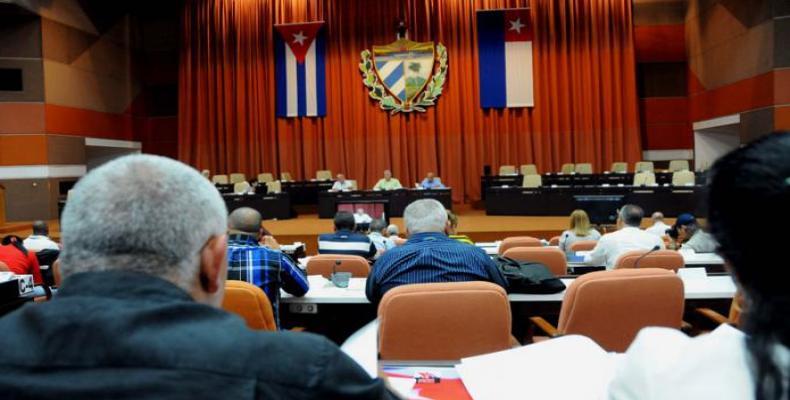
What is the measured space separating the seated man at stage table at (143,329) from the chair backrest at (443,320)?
4.21 feet

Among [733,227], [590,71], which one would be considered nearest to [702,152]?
[590,71]

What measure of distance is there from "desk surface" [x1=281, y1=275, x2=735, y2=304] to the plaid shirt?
4.6 inches

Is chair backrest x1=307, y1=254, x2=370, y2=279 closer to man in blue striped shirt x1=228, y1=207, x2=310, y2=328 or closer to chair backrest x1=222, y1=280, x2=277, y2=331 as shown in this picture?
man in blue striped shirt x1=228, y1=207, x2=310, y2=328

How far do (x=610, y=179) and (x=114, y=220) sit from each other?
479 inches

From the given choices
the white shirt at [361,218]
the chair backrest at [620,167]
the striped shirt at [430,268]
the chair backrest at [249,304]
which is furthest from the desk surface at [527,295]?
the chair backrest at [620,167]

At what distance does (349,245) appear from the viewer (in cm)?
475

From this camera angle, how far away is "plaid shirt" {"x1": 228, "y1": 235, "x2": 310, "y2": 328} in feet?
8.59

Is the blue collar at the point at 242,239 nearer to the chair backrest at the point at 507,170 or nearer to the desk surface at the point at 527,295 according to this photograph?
the desk surface at the point at 527,295

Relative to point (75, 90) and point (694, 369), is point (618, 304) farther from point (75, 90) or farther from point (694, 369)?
point (75, 90)

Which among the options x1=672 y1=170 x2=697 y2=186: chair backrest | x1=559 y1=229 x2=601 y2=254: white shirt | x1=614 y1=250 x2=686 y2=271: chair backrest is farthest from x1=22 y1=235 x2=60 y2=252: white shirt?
x1=672 y1=170 x2=697 y2=186: chair backrest

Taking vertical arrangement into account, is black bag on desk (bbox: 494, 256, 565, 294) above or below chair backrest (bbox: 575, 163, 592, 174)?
below

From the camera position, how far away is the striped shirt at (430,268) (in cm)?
258

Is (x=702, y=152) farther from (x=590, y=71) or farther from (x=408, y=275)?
(x=408, y=275)

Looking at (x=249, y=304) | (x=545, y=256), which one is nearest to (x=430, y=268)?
(x=249, y=304)
